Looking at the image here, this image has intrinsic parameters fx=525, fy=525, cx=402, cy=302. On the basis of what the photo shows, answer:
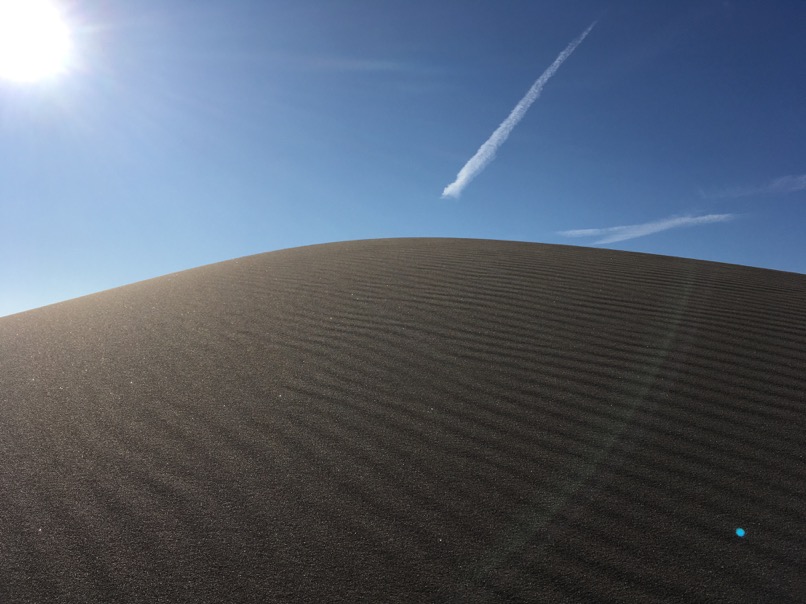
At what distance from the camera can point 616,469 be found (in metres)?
3.12

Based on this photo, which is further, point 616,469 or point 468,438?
point 468,438

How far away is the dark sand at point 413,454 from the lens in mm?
2439

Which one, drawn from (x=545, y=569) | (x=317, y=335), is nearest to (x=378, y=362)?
(x=317, y=335)

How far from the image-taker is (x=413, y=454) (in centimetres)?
331

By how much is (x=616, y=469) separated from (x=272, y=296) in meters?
5.11

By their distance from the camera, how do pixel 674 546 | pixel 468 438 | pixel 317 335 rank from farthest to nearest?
pixel 317 335, pixel 468 438, pixel 674 546

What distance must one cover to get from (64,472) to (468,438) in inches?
100

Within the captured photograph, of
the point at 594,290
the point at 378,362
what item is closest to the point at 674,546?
the point at 378,362

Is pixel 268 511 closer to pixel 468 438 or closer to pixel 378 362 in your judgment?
pixel 468 438

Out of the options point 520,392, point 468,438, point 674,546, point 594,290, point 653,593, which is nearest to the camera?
point 653,593

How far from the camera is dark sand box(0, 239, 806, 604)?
244 cm

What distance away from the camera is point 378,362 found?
15.4 ft

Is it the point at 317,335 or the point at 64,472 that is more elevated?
the point at 317,335

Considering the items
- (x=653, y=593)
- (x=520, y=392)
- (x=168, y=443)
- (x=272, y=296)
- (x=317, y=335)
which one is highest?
(x=272, y=296)
